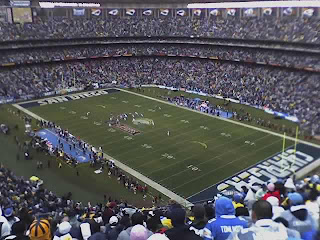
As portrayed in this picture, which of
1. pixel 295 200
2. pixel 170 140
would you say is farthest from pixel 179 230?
pixel 170 140

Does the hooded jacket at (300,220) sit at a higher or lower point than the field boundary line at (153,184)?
higher

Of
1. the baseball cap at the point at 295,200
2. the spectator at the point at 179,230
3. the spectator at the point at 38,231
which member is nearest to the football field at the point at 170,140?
the baseball cap at the point at 295,200

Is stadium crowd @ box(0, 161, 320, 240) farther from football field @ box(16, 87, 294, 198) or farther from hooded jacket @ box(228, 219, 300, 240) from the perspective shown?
football field @ box(16, 87, 294, 198)

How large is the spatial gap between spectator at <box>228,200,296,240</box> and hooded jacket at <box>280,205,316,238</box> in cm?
101

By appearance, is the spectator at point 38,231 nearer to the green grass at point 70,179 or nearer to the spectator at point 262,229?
the spectator at point 262,229

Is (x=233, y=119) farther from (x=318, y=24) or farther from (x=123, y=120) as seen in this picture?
(x=318, y=24)

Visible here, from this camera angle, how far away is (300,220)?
18.6 feet

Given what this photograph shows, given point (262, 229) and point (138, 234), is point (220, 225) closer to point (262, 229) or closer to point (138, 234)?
point (262, 229)

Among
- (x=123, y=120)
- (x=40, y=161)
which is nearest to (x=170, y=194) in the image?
(x=40, y=161)

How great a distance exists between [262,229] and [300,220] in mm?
1477

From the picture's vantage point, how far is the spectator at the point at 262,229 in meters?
4.45

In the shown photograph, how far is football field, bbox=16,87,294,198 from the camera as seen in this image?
82.9ft

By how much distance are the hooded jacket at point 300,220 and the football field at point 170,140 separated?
54.7 ft

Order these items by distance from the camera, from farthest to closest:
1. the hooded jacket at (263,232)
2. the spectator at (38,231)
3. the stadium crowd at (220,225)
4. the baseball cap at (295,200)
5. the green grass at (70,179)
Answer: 1. the green grass at (70,179)
2. the baseball cap at (295,200)
3. the spectator at (38,231)
4. the stadium crowd at (220,225)
5. the hooded jacket at (263,232)
